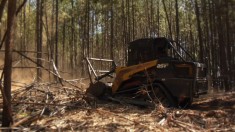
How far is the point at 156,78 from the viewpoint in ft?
28.5

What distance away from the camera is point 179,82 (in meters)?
8.59

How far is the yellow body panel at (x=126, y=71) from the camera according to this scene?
874 cm

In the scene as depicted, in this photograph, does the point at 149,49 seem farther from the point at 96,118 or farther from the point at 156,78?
the point at 96,118

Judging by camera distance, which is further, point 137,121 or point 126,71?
point 126,71

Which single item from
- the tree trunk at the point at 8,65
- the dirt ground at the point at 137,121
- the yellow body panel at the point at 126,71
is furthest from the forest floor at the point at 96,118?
the yellow body panel at the point at 126,71

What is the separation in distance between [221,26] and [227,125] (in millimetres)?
15112

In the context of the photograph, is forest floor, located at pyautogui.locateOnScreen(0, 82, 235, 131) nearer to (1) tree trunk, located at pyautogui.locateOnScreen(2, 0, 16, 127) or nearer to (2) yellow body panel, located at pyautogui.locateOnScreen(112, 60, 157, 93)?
(1) tree trunk, located at pyautogui.locateOnScreen(2, 0, 16, 127)

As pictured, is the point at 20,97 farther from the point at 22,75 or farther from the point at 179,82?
the point at 22,75

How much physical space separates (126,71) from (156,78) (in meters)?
0.87

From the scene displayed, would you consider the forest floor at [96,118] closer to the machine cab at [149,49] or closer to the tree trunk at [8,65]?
the tree trunk at [8,65]

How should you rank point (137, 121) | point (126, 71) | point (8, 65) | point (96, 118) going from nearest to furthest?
point (8, 65)
point (137, 121)
point (96, 118)
point (126, 71)

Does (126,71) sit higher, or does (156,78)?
(126,71)

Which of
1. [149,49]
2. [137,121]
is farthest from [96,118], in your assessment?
[149,49]

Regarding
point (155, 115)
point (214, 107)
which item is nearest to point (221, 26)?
point (214, 107)
